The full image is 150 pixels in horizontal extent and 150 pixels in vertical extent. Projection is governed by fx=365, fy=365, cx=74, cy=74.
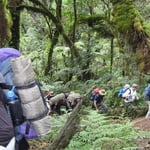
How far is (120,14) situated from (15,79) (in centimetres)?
780

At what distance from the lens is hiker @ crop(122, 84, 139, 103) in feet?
40.5

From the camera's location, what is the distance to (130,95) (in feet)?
40.9

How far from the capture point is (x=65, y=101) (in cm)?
1210

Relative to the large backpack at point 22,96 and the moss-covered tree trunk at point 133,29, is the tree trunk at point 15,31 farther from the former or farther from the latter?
the large backpack at point 22,96

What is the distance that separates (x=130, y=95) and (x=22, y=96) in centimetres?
984

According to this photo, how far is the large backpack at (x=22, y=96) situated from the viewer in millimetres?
2881

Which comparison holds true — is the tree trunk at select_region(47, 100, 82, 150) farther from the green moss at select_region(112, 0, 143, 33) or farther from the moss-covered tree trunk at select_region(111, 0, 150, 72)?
the green moss at select_region(112, 0, 143, 33)

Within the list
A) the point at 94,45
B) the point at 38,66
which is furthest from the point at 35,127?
the point at 38,66

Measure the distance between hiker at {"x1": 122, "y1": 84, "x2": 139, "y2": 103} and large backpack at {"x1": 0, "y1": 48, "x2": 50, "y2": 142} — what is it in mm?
9514

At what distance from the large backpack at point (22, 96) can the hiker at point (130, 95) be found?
951cm

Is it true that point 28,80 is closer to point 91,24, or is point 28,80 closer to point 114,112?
point 114,112

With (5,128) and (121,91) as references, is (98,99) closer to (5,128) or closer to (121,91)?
(121,91)

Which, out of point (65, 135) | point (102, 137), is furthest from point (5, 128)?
point (102, 137)

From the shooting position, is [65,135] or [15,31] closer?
[65,135]
